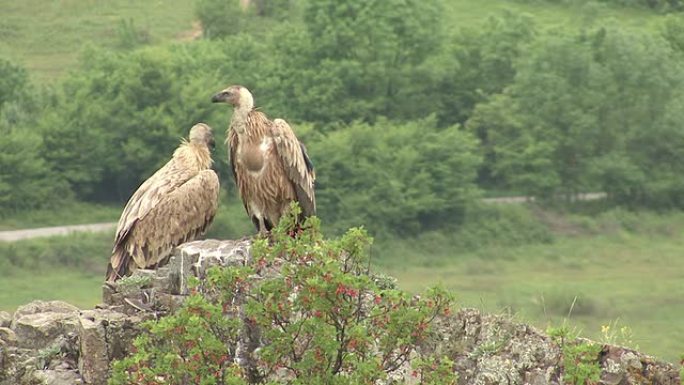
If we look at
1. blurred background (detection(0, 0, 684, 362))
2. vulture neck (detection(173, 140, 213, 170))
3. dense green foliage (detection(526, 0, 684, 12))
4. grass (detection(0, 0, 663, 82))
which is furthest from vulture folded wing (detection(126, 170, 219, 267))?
dense green foliage (detection(526, 0, 684, 12))

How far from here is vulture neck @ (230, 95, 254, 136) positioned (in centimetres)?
2575

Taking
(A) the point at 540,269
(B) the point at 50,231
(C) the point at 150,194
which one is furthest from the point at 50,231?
(C) the point at 150,194

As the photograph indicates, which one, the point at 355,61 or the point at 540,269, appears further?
the point at 355,61

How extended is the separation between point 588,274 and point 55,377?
199 feet

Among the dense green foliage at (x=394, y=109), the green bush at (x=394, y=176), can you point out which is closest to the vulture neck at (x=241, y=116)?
the green bush at (x=394, y=176)

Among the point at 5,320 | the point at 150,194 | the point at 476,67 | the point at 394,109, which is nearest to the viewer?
the point at 5,320

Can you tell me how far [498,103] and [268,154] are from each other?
74372 millimetres

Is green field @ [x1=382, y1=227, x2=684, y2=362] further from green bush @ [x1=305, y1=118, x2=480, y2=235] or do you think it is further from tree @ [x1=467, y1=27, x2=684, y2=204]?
tree @ [x1=467, y1=27, x2=684, y2=204]

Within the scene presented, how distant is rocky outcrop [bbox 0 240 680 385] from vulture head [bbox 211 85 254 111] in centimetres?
228

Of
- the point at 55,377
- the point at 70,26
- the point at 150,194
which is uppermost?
Result: the point at 150,194

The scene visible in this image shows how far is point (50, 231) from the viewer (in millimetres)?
82875

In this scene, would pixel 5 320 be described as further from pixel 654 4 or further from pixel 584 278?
pixel 654 4

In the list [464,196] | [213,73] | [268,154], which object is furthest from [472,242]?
[268,154]

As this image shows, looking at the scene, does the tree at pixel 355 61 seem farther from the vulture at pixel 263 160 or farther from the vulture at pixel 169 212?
the vulture at pixel 263 160
